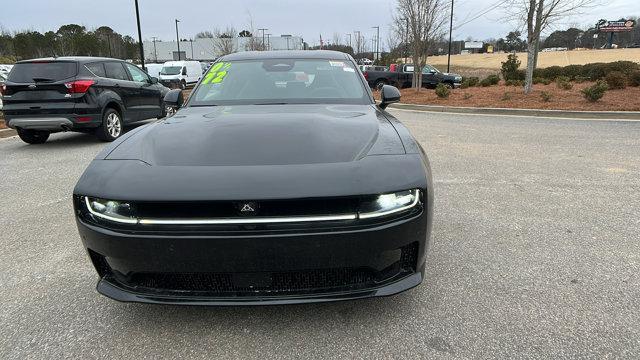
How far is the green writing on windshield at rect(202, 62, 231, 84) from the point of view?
3.99 metres

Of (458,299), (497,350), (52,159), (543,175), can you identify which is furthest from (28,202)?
(543,175)

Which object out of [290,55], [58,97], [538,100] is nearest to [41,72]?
[58,97]

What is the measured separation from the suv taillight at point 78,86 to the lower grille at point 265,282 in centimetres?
700

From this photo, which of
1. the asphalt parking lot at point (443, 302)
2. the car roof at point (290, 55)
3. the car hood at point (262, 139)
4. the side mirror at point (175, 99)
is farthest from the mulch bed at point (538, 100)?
the car hood at point (262, 139)

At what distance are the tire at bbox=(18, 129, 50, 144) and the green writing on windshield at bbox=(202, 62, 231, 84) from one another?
6.34m

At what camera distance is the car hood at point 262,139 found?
233 cm

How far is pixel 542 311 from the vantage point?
8.49 ft

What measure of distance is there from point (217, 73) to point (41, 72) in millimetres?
5710

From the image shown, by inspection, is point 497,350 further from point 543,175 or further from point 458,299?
point 543,175

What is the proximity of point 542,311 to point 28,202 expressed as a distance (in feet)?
16.7

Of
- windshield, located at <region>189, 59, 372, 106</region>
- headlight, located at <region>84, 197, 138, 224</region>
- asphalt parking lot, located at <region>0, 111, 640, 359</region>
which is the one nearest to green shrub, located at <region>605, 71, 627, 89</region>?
asphalt parking lot, located at <region>0, 111, 640, 359</region>

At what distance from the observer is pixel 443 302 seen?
8.82 feet

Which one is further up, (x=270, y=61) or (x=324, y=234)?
(x=270, y=61)

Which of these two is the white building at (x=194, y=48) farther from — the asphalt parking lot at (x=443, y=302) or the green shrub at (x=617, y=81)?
the asphalt parking lot at (x=443, y=302)
